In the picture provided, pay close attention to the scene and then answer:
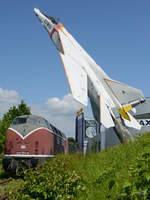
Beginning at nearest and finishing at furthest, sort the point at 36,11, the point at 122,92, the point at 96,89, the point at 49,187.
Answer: the point at 49,187, the point at 96,89, the point at 122,92, the point at 36,11

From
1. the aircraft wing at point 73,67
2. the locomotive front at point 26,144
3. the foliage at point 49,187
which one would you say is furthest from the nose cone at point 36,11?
the foliage at point 49,187

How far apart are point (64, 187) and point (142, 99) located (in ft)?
50.4

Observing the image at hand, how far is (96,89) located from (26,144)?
650cm

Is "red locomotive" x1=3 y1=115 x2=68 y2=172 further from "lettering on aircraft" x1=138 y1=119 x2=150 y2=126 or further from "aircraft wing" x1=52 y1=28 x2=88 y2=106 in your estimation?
"lettering on aircraft" x1=138 y1=119 x2=150 y2=126

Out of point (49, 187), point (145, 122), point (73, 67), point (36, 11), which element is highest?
point (36, 11)

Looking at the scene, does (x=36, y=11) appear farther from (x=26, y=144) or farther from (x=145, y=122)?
(x=26, y=144)

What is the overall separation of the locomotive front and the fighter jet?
2.95 metres

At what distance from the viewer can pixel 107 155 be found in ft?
27.6

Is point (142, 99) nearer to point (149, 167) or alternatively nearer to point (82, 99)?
point (82, 99)

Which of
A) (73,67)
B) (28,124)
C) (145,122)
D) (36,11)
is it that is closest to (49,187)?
(28,124)

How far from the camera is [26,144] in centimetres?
1071

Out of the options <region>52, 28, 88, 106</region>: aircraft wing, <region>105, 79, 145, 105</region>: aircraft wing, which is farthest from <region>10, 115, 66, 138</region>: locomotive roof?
<region>105, 79, 145, 105</region>: aircraft wing

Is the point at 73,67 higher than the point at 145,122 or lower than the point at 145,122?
higher

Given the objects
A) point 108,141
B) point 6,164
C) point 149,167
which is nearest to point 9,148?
point 6,164
